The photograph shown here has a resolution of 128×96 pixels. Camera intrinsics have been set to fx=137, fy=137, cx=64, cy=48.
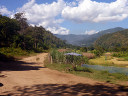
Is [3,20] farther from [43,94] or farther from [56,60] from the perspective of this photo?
[43,94]

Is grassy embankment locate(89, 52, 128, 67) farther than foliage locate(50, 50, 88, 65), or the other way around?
grassy embankment locate(89, 52, 128, 67)

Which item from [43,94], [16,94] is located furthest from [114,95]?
[16,94]

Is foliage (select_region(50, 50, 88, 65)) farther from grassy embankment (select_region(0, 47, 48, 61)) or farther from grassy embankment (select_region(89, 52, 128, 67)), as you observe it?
grassy embankment (select_region(0, 47, 48, 61))

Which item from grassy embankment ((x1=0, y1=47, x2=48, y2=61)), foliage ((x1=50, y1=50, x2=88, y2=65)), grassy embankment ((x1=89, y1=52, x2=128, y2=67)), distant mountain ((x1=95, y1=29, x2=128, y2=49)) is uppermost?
distant mountain ((x1=95, y1=29, x2=128, y2=49))

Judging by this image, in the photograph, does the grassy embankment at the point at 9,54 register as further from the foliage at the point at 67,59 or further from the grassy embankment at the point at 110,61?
the grassy embankment at the point at 110,61

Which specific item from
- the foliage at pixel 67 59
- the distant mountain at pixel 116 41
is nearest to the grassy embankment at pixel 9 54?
the foliage at pixel 67 59

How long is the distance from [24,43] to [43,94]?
2736cm

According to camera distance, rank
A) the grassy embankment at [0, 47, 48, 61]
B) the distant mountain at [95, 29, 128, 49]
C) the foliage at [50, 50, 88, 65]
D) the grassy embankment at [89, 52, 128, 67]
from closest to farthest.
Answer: the foliage at [50, 50, 88, 65] → the grassy embankment at [0, 47, 48, 61] → the grassy embankment at [89, 52, 128, 67] → the distant mountain at [95, 29, 128, 49]

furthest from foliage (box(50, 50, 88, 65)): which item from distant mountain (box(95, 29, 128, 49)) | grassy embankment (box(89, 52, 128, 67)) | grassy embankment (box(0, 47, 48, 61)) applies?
distant mountain (box(95, 29, 128, 49))

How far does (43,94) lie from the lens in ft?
18.4

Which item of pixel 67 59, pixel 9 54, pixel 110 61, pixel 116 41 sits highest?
pixel 116 41

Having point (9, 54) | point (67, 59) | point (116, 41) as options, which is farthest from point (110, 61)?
point (116, 41)

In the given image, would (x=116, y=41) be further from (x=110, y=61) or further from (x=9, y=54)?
(x=9, y=54)

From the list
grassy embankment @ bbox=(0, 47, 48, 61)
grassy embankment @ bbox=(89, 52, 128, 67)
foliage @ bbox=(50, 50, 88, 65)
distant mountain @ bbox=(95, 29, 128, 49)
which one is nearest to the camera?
foliage @ bbox=(50, 50, 88, 65)
